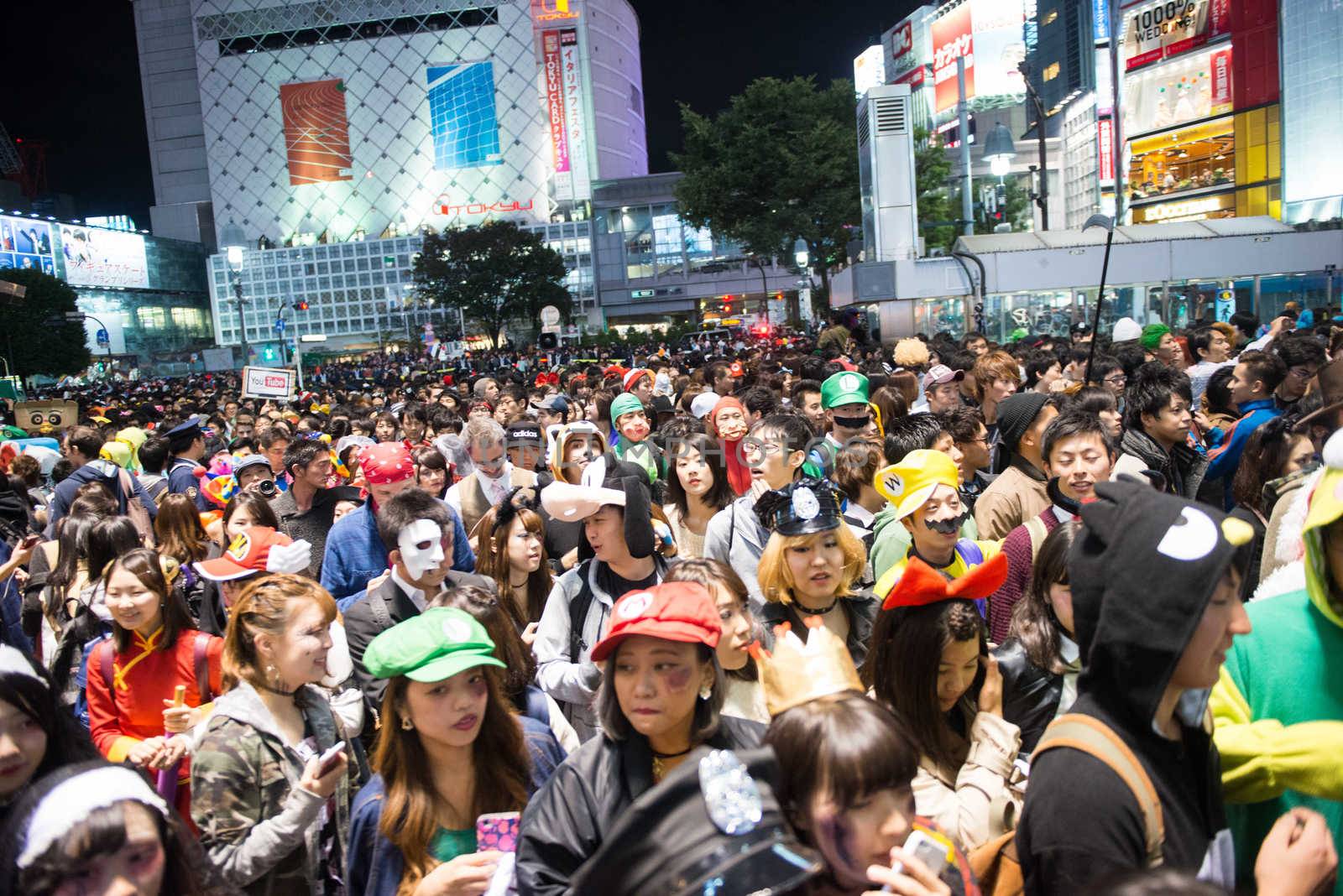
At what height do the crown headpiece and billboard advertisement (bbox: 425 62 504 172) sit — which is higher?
billboard advertisement (bbox: 425 62 504 172)

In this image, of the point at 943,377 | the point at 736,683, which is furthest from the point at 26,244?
the point at 736,683

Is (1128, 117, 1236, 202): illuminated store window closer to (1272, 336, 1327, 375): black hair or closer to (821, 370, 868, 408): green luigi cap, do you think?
(1272, 336, 1327, 375): black hair

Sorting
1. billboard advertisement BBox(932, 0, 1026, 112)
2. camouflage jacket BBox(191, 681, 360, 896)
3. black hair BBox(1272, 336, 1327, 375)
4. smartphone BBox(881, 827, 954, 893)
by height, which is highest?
billboard advertisement BBox(932, 0, 1026, 112)

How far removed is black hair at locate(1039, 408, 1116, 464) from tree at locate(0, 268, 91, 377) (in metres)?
65.1

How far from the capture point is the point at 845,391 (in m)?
6.49

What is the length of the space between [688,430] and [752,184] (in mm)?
33095

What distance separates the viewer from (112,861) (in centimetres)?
192

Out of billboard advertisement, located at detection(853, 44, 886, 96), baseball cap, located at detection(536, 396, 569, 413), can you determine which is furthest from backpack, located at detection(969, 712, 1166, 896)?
billboard advertisement, located at detection(853, 44, 886, 96)

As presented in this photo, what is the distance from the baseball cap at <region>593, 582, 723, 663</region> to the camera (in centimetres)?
238

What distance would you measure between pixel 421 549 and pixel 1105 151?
159 ft

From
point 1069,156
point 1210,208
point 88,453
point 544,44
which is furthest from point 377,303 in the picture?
point 88,453

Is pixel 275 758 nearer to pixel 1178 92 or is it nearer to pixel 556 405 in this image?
pixel 556 405

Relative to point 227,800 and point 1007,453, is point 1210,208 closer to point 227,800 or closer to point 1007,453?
point 1007,453

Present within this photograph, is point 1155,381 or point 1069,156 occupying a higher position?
point 1069,156
